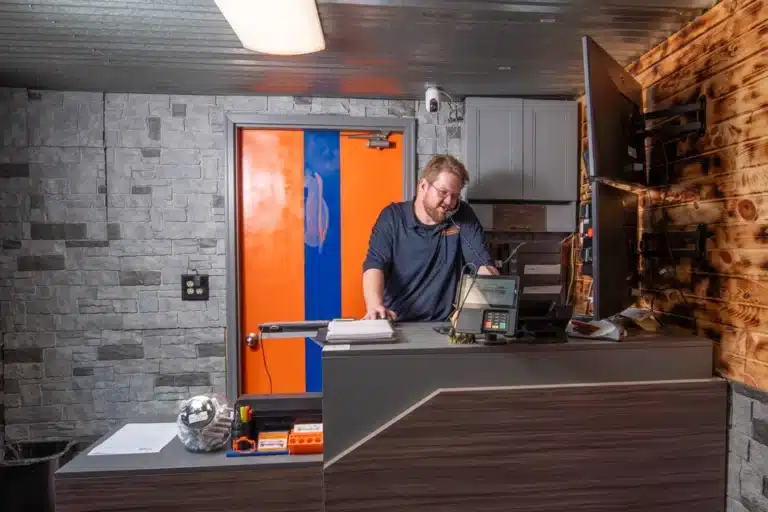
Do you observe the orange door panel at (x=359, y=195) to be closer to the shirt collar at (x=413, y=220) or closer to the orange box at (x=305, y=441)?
the shirt collar at (x=413, y=220)

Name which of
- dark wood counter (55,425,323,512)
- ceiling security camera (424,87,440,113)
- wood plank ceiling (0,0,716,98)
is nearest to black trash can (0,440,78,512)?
dark wood counter (55,425,323,512)

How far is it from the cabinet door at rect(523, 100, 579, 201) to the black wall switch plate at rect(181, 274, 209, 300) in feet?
6.73

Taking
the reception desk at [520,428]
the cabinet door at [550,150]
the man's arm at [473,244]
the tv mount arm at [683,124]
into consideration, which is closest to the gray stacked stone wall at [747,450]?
the reception desk at [520,428]

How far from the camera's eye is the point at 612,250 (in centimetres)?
156

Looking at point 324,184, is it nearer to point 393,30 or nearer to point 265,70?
point 265,70

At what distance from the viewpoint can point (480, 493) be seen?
1408mm

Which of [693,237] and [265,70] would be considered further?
[265,70]

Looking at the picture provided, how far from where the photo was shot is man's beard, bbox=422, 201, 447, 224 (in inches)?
88.7

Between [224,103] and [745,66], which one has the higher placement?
[224,103]

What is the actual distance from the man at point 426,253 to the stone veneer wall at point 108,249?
1031 mm

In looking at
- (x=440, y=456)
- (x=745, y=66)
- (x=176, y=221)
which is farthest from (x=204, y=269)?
(x=745, y=66)

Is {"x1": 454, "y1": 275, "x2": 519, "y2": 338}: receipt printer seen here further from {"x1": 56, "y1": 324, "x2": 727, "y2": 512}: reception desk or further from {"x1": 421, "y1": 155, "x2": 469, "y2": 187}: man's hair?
{"x1": 421, "y1": 155, "x2": 469, "y2": 187}: man's hair

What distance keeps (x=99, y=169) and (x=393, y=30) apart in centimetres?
197

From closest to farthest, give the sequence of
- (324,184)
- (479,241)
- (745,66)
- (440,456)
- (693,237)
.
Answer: (440,456) → (745,66) → (693,237) → (479,241) → (324,184)
